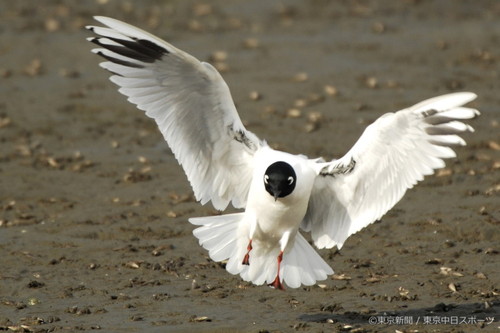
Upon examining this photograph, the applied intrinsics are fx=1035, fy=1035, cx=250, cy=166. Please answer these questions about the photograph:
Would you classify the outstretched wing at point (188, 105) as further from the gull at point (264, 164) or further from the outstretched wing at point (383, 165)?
the outstretched wing at point (383, 165)

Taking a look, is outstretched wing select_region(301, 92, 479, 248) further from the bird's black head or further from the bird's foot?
the bird's foot

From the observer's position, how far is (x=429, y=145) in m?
7.66

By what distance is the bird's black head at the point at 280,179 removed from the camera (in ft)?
25.0

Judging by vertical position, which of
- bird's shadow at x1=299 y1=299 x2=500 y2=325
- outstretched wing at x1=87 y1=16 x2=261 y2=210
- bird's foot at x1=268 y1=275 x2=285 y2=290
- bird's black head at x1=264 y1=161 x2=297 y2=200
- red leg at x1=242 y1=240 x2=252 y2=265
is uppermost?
outstretched wing at x1=87 y1=16 x2=261 y2=210

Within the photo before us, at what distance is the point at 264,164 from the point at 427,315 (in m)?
1.69

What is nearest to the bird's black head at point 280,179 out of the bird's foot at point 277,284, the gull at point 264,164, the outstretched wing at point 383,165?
the gull at point 264,164

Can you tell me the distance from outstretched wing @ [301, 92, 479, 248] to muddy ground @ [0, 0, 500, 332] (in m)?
0.61

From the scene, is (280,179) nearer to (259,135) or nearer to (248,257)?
(248,257)

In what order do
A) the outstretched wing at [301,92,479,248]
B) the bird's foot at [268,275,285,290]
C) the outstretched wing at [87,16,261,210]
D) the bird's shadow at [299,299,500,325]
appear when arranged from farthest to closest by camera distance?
the bird's foot at [268,275,285,290] < the outstretched wing at [87,16,261,210] < the bird's shadow at [299,299,500,325] < the outstretched wing at [301,92,479,248]

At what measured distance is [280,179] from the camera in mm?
7621

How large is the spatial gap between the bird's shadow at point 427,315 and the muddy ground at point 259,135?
0.02m

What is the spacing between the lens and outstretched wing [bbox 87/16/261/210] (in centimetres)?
780

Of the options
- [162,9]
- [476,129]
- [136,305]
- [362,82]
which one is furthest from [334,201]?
[162,9]

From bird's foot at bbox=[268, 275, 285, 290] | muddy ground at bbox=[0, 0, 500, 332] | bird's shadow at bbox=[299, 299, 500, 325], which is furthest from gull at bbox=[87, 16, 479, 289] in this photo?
muddy ground at bbox=[0, 0, 500, 332]
